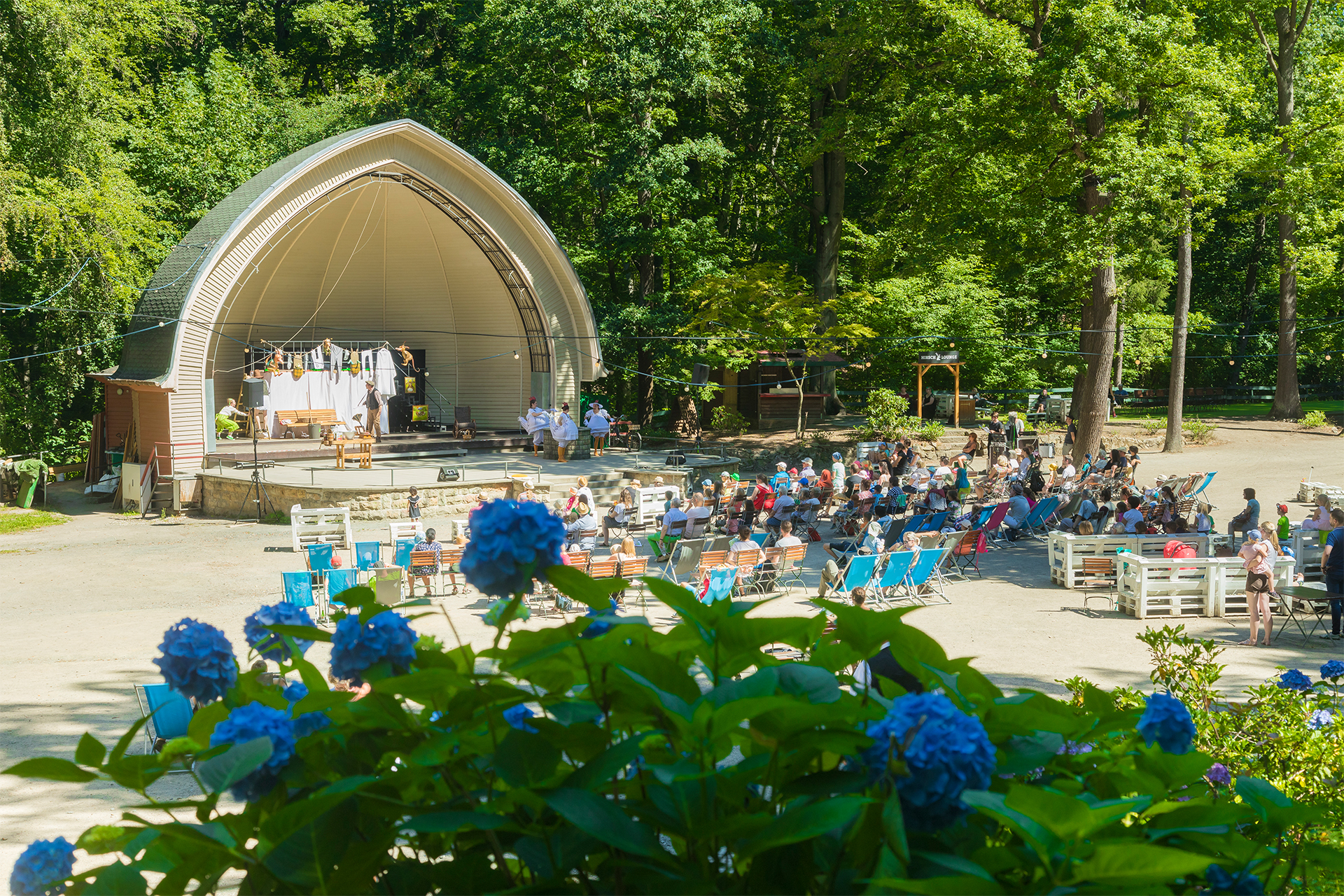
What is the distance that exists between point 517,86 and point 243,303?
1014cm

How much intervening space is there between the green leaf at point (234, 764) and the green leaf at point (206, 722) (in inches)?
9.4

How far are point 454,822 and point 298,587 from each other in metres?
10.8

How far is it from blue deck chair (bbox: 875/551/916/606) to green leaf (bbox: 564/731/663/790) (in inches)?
418

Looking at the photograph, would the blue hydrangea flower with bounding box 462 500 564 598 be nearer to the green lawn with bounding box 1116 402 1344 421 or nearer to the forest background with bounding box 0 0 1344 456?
the forest background with bounding box 0 0 1344 456

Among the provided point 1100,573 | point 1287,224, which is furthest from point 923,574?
point 1287,224

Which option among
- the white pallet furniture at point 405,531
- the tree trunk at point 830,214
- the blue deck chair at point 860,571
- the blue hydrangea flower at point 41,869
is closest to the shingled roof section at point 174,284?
the white pallet furniture at point 405,531

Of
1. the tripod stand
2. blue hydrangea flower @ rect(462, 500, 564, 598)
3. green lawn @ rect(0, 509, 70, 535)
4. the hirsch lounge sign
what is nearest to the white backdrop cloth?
the tripod stand

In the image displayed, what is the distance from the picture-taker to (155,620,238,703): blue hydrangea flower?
2029 millimetres

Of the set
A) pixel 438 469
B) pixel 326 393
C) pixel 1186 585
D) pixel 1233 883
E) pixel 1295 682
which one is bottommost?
pixel 1186 585

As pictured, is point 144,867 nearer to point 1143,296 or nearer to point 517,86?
point 517,86

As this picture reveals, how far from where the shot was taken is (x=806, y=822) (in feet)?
4.76

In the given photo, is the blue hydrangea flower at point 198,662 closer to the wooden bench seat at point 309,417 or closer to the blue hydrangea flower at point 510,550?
the blue hydrangea flower at point 510,550

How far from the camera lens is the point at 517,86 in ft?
97.4

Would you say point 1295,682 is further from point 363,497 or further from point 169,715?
point 363,497
